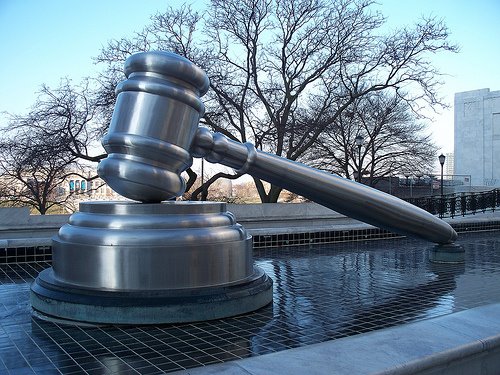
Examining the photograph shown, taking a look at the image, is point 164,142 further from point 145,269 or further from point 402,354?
point 402,354

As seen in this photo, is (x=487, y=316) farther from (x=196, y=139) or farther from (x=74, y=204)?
(x=74, y=204)

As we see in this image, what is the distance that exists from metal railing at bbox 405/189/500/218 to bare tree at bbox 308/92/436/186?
282cm

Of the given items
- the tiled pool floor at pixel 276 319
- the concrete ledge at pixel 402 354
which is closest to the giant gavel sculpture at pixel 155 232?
the tiled pool floor at pixel 276 319

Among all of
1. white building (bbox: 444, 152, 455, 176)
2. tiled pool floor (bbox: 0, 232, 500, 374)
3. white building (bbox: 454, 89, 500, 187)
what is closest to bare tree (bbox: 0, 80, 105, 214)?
tiled pool floor (bbox: 0, 232, 500, 374)

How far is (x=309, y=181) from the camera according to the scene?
4461 millimetres

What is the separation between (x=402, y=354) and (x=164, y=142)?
2.30m

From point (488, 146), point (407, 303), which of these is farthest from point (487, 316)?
point (488, 146)

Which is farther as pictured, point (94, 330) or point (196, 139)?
point (196, 139)

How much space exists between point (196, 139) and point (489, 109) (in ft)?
155

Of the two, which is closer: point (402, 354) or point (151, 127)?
point (402, 354)

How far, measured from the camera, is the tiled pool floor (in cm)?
303

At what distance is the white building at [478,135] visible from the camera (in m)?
45.0

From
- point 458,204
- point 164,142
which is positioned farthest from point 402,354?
point 458,204

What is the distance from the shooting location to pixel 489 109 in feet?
150
